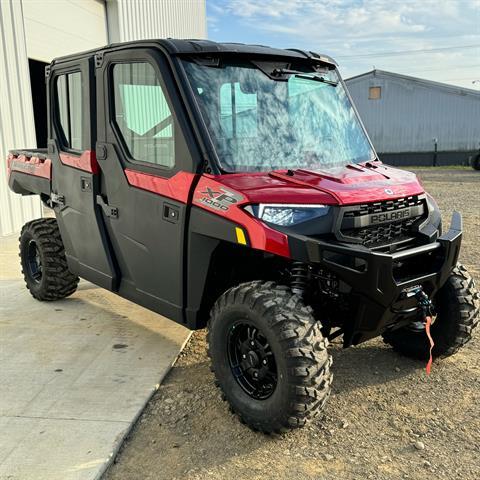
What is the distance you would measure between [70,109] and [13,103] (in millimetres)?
4765

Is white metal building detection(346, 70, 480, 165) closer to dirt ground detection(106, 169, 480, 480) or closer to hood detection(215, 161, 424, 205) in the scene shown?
dirt ground detection(106, 169, 480, 480)

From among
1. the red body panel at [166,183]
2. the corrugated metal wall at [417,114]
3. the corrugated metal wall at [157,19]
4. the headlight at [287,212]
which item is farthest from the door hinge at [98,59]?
the corrugated metal wall at [417,114]

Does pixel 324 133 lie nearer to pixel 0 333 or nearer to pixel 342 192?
pixel 342 192

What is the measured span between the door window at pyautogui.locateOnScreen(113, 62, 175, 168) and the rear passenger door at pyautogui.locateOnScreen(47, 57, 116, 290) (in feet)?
1.01

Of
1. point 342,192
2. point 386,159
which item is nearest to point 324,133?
point 342,192

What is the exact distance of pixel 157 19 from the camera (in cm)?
1374

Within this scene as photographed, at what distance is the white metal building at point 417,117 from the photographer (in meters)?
29.7

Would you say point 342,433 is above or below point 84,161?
below

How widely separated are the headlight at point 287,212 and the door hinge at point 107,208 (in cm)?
132

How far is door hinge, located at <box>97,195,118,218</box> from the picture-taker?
3.77m

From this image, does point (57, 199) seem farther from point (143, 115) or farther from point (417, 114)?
point (417, 114)

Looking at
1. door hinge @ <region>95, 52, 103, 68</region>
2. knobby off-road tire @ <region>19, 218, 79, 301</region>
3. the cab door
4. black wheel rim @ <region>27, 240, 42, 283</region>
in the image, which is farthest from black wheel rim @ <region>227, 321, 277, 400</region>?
black wheel rim @ <region>27, 240, 42, 283</region>

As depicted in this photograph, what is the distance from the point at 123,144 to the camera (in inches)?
143

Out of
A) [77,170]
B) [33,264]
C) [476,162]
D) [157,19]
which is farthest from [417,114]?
[77,170]
